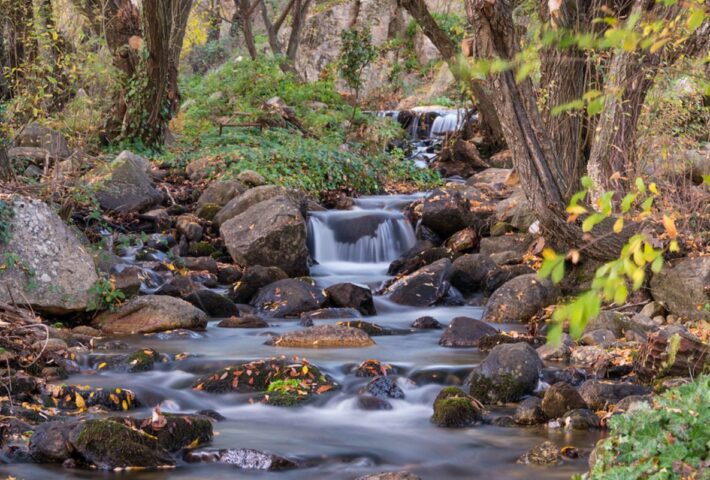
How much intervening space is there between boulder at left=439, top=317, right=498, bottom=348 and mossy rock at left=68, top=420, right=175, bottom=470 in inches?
165

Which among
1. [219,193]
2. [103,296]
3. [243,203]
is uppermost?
[219,193]

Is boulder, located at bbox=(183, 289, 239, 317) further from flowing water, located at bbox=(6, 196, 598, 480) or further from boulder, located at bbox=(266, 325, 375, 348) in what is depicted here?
boulder, located at bbox=(266, 325, 375, 348)

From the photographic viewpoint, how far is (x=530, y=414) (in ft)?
21.5

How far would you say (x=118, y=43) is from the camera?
17047 millimetres

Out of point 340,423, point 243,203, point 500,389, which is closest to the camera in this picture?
point 340,423

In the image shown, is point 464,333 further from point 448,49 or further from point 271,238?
point 448,49

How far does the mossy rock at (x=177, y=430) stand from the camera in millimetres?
5820

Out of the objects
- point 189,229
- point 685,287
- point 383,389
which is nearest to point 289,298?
point 189,229

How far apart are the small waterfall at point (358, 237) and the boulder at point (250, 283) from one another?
2290 millimetres

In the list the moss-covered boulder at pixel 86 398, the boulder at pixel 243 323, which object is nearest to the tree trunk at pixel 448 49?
the boulder at pixel 243 323

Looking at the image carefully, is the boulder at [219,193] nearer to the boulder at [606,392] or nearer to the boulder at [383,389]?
the boulder at [383,389]

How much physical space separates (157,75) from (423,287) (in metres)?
8.32

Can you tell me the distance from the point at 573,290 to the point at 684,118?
3.29 metres

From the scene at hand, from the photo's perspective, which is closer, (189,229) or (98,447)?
(98,447)
